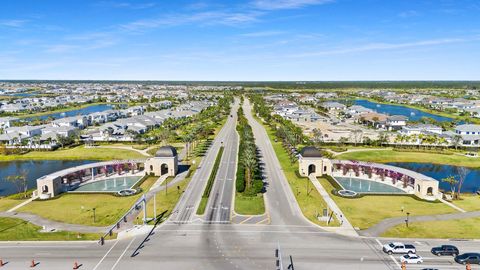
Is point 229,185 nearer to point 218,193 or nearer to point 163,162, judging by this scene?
point 218,193

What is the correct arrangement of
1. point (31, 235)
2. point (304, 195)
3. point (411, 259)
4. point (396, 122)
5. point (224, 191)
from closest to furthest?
point (411, 259) → point (31, 235) → point (304, 195) → point (224, 191) → point (396, 122)

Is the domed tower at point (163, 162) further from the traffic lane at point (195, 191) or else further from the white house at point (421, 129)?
the white house at point (421, 129)

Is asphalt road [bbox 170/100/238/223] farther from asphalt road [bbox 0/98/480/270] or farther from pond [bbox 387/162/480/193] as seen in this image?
pond [bbox 387/162/480/193]

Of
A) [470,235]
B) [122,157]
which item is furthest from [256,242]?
[122,157]

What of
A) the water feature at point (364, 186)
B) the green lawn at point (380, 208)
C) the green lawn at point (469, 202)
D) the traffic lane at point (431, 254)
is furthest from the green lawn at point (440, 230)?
the water feature at point (364, 186)

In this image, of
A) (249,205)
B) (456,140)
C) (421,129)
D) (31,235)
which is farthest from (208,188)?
(421,129)

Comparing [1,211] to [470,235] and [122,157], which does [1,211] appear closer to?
[122,157]
